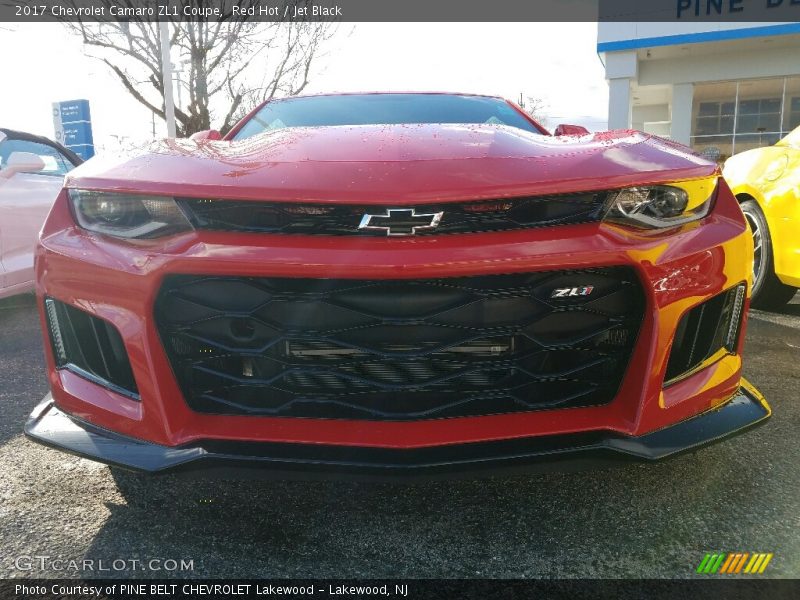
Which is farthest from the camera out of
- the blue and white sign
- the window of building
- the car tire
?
the blue and white sign

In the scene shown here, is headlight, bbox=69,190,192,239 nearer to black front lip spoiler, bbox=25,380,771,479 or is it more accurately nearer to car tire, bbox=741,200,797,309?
black front lip spoiler, bbox=25,380,771,479

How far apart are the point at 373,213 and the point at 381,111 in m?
1.58

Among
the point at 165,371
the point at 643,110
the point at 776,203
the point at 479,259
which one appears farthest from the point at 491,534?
the point at 643,110

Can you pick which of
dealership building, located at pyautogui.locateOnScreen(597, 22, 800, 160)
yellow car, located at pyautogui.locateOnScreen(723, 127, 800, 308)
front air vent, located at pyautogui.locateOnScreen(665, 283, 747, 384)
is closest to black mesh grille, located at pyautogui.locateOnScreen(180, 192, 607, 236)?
front air vent, located at pyautogui.locateOnScreen(665, 283, 747, 384)

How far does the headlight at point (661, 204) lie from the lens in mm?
1582

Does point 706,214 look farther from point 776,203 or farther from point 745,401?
point 776,203

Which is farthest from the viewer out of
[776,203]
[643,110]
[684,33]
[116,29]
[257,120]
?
[643,110]

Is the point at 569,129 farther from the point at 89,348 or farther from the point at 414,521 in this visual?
the point at 89,348

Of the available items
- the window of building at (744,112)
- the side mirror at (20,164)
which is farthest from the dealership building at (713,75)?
the side mirror at (20,164)

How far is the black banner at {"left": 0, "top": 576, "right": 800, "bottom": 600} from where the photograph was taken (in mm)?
1427

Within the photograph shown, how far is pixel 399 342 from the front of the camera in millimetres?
1582

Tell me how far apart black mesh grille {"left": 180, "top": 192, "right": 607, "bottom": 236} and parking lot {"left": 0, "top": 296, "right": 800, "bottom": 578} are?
0.79 m

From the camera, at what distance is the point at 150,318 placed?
156 cm

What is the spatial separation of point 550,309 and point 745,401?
622mm
